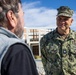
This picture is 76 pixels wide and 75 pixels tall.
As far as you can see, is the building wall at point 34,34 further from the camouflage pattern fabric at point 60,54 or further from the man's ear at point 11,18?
the man's ear at point 11,18

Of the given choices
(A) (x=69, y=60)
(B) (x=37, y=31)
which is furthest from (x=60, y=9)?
(B) (x=37, y=31)

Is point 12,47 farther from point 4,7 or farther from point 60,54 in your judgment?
point 60,54

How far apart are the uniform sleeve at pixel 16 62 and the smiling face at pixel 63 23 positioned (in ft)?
8.85

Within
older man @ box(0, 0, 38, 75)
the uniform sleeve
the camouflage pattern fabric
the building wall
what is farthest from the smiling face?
the building wall

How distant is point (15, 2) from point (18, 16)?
92 mm

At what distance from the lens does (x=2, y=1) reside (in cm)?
176

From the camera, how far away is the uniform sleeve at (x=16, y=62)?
5.10 feet

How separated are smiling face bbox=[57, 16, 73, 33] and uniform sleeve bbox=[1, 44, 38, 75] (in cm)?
270

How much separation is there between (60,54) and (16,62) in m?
2.63

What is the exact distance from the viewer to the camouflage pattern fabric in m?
4.11

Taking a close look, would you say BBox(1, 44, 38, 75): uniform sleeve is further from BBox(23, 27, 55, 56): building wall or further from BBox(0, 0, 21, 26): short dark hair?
BBox(23, 27, 55, 56): building wall

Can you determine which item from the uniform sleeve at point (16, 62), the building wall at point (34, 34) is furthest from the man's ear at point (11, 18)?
the building wall at point (34, 34)

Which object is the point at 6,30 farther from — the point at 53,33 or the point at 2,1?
the point at 53,33

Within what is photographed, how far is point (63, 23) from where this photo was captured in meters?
4.34
